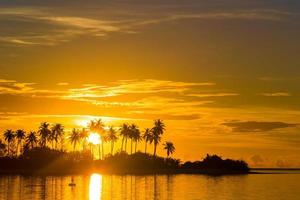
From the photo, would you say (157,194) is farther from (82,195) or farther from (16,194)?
(16,194)

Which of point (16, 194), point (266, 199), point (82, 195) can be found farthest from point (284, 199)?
point (16, 194)

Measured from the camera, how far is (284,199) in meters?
106

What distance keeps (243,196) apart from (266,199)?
18.4 ft

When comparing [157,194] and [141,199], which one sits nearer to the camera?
[141,199]

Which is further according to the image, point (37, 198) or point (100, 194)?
point (100, 194)

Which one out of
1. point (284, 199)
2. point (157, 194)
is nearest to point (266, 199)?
point (284, 199)

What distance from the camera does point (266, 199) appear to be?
10531cm

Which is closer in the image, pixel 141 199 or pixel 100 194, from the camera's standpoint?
pixel 141 199

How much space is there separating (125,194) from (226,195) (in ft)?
62.3

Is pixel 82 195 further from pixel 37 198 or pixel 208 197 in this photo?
pixel 208 197

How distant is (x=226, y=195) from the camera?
112 m

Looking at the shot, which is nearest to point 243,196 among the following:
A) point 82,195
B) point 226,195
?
point 226,195

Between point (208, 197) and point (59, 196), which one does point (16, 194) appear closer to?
point (59, 196)

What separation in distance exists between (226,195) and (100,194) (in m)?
23.7
